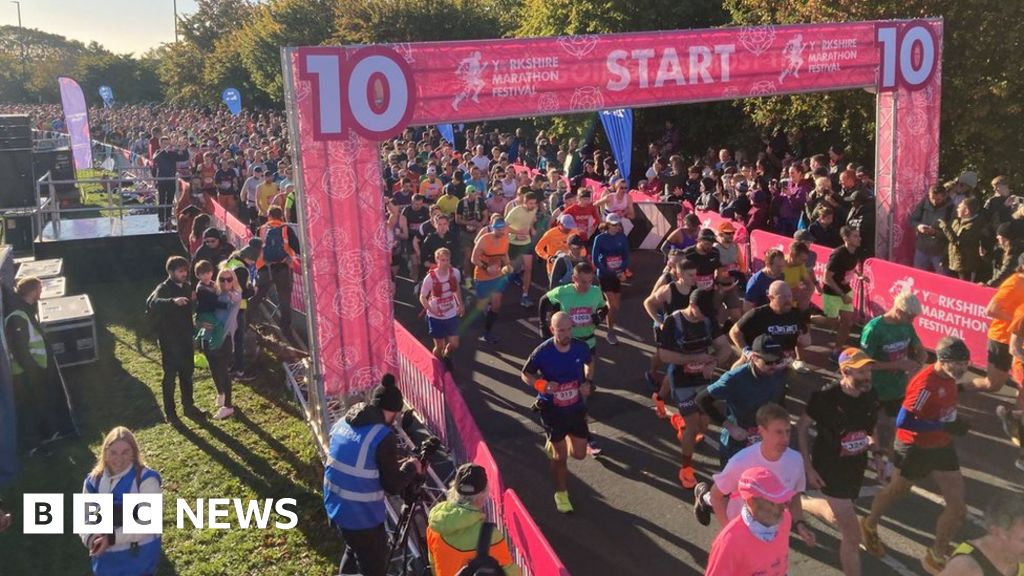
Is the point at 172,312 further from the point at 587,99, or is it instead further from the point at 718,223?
the point at 718,223

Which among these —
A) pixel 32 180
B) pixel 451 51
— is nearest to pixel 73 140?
pixel 32 180

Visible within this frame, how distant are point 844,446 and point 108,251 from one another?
16.4 m

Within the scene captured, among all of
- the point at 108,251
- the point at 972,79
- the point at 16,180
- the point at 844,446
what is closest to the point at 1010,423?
the point at 844,446

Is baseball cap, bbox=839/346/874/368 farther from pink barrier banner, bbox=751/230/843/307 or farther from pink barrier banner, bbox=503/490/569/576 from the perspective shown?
pink barrier banner, bbox=751/230/843/307

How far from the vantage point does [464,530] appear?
15.8ft

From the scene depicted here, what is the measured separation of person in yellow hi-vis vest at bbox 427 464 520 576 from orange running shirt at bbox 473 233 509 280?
6452mm

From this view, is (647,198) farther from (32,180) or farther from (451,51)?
(32,180)

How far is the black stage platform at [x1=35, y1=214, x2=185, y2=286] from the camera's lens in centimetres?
1739

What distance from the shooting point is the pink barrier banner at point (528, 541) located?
503 cm

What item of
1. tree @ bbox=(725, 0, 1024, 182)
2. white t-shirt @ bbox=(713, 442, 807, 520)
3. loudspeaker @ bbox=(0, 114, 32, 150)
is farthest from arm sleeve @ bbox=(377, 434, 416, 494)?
loudspeaker @ bbox=(0, 114, 32, 150)

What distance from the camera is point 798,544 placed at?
22.1ft

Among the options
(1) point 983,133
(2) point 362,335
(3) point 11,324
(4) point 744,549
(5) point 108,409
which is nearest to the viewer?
(4) point 744,549

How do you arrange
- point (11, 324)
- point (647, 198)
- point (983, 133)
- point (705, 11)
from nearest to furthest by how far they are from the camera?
point (11, 324)
point (983, 133)
point (647, 198)
point (705, 11)

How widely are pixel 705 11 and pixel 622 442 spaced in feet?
62.8
